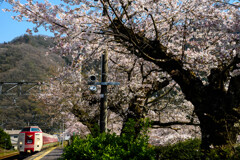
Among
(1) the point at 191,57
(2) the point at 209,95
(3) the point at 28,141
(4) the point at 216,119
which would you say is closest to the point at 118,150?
(4) the point at 216,119

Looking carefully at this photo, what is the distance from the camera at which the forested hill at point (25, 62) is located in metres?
84.9

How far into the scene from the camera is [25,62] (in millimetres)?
102812

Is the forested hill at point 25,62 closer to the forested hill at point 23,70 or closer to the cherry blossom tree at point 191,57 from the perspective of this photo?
the forested hill at point 23,70

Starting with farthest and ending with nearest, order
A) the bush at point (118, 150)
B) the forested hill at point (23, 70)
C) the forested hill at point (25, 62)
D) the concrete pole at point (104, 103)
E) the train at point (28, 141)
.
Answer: the forested hill at point (25, 62)
the forested hill at point (23, 70)
the train at point (28, 141)
the concrete pole at point (104, 103)
the bush at point (118, 150)

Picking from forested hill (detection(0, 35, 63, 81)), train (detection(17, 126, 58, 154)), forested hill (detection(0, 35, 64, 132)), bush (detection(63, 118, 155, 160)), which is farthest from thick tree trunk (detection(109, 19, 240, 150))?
forested hill (detection(0, 35, 63, 81))

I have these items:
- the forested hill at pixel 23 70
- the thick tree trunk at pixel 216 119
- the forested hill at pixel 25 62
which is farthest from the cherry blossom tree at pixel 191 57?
the forested hill at pixel 25 62

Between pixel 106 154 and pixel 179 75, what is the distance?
2.95m

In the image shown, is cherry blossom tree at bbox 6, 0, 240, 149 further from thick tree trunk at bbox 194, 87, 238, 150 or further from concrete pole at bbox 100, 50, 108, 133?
concrete pole at bbox 100, 50, 108, 133

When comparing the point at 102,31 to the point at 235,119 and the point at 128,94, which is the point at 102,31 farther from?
the point at 128,94

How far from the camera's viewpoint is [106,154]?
4.37 meters

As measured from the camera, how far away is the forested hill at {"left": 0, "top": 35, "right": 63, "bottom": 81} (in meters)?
84.9

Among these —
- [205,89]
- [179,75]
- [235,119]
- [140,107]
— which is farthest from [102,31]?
[140,107]

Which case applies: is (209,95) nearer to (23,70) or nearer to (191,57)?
A: (191,57)

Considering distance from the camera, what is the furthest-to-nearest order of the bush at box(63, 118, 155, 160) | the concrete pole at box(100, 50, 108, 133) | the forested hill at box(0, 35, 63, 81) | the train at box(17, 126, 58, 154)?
the forested hill at box(0, 35, 63, 81) → the train at box(17, 126, 58, 154) → the concrete pole at box(100, 50, 108, 133) → the bush at box(63, 118, 155, 160)
